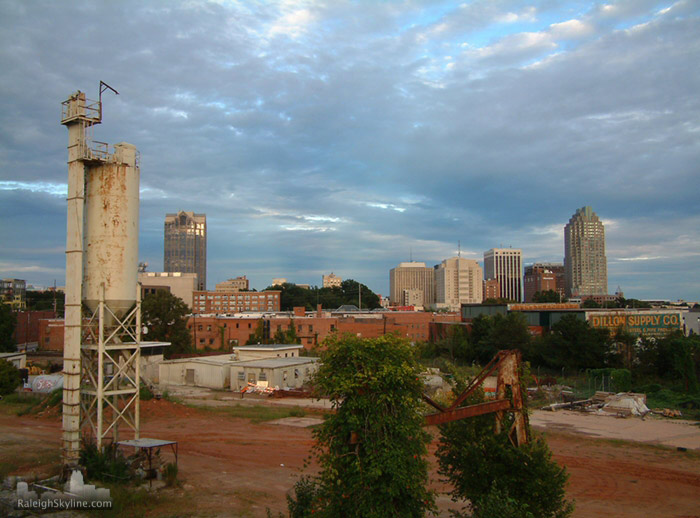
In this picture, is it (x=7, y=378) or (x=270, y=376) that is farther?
(x=270, y=376)

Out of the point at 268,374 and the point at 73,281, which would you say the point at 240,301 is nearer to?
the point at 268,374

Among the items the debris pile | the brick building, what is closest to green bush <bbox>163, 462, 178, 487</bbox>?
the debris pile

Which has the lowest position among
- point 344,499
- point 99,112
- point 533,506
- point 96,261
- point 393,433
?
point 533,506

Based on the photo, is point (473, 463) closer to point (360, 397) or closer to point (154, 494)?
point (360, 397)

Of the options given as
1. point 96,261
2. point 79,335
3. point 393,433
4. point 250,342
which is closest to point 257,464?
point 79,335

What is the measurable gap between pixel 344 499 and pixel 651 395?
3572 centimetres

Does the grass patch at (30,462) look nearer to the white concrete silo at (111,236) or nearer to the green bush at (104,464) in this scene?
the green bush at (104,464)

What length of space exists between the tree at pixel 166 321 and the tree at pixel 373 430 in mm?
48327

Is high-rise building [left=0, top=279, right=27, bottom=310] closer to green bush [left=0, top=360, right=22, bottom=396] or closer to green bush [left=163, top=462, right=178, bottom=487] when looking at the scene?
green bush [left=0, top=360, right=22, bottom=396]

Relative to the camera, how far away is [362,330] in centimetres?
7006

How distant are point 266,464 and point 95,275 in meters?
9.64

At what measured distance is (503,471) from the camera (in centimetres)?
1073

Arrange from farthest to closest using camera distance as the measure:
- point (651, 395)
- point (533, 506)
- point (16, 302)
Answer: point (16, 302) < point (651, 395) < point (533, 506)

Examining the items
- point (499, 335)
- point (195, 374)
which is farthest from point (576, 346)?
point (195, 374)
